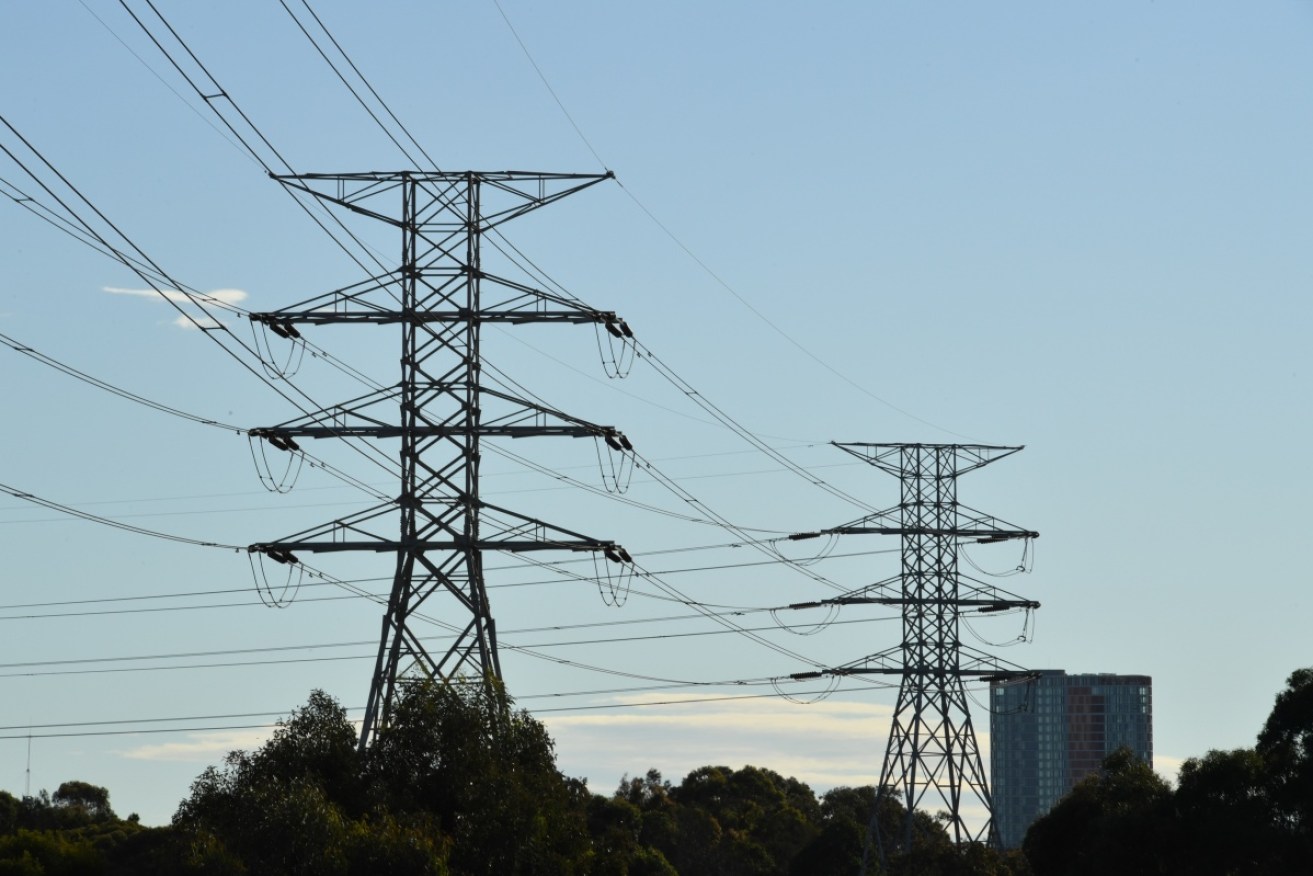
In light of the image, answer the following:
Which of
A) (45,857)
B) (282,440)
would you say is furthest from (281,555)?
(45,857)

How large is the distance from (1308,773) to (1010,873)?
21.6 m

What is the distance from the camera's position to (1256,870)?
235 ft

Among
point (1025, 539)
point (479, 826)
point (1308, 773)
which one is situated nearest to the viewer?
point (479, 826)

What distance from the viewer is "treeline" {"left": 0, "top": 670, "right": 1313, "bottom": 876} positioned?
49.7 meters

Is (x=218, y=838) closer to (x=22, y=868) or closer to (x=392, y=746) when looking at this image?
(x=392, y=746)

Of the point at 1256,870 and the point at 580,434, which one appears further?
the point at 1256,870

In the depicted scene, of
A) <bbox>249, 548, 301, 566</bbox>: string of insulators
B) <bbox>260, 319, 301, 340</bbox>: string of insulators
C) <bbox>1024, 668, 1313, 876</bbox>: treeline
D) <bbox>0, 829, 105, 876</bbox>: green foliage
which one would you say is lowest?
<bbox>0, 829, 105, 876</bbox>: green foliage

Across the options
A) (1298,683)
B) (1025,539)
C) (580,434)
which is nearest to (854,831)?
(1025,539)

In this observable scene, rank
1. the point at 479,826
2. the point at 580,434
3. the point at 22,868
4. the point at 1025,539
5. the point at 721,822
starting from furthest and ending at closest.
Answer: the point at 721,822
the point at 1025,539
the point at 22,868
the point at 580,434
the point at 479,826

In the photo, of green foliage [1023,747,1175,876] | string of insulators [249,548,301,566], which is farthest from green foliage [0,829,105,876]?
green foliage [1023,747,1175,876]

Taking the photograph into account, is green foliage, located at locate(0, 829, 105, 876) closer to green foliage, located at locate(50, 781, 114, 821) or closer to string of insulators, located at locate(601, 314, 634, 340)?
string of insulators, located at locate(601, 314, 634, 340)

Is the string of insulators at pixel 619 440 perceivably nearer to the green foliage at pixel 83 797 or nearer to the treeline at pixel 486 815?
the treeline at pixel 486 815

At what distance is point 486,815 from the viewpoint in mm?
53344

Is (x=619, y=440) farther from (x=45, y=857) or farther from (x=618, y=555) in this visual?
(x=45, y=857)
